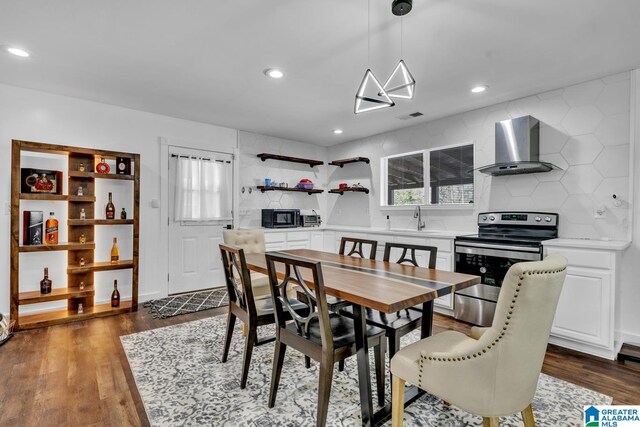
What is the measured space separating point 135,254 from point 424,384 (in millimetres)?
3526

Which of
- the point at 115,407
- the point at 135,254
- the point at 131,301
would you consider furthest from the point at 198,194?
the point at 115,407

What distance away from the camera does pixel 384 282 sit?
185 cm

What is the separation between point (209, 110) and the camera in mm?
4082

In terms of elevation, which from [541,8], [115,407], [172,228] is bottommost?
[115,407]

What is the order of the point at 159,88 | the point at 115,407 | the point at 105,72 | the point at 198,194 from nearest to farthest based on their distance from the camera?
the point at 115,407, the point at 105,72, the point at 159,88, the point at 198,194

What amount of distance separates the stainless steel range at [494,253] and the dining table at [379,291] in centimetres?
131

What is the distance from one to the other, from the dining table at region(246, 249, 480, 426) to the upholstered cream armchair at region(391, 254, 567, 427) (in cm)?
30

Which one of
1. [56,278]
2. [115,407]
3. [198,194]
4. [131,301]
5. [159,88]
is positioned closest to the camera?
[115,407]

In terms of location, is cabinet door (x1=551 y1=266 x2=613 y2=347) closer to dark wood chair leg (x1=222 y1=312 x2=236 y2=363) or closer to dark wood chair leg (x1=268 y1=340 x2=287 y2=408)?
dark wood chair leg (x1=268 y1=340 x2=287 y2=408)

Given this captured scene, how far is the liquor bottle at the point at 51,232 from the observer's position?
343 cm

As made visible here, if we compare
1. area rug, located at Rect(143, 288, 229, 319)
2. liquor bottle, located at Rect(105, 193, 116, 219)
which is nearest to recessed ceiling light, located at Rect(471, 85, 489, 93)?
area rug, located at Rect(143, 288, 229, 319)

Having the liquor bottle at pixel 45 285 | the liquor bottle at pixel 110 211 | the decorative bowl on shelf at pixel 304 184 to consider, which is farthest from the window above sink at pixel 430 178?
the liquor bottle at pixel 45 285

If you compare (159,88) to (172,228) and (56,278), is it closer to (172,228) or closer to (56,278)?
(172,228)

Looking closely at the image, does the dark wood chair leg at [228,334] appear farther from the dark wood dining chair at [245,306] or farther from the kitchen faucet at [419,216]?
the kitchen faucet at [419,216]
